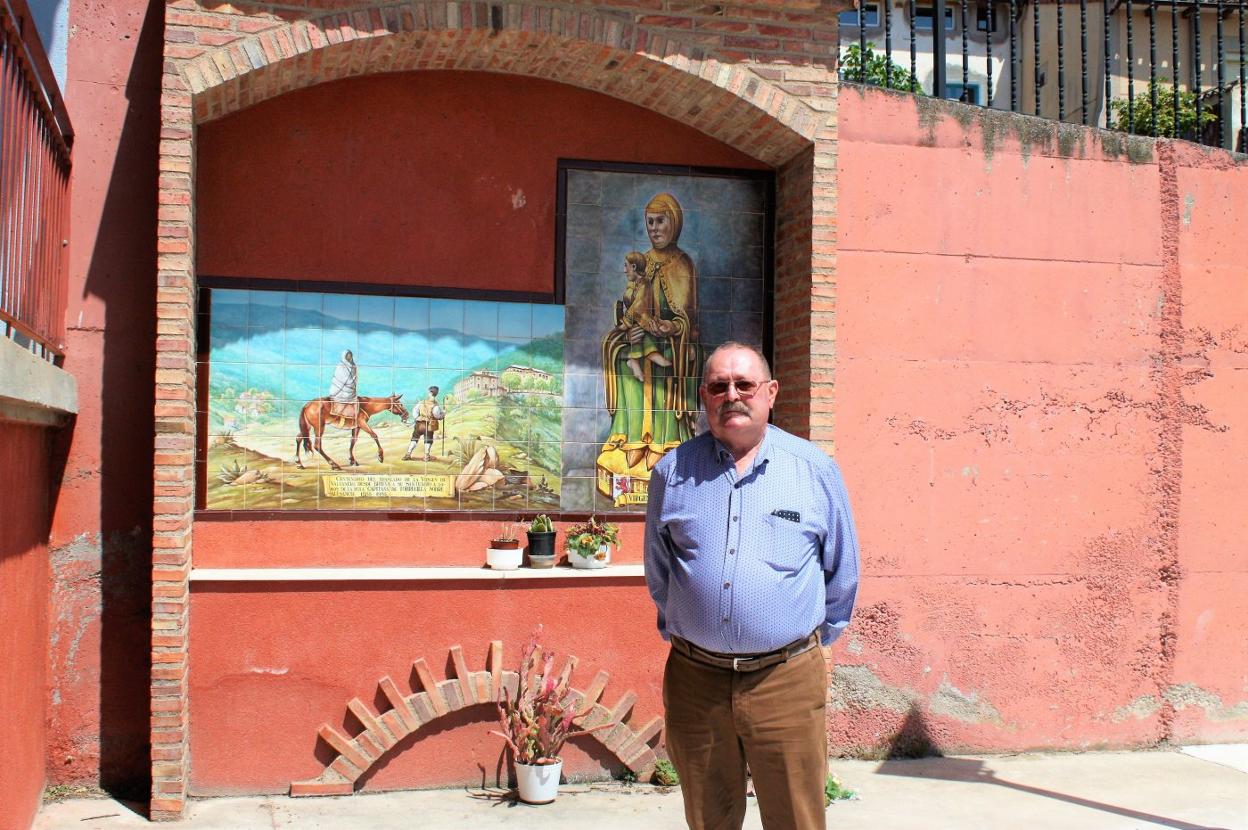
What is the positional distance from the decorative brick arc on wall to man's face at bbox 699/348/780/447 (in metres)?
2.59

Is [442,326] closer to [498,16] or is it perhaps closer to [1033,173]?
[498,16]

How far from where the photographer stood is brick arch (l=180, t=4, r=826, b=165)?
18.7 feet

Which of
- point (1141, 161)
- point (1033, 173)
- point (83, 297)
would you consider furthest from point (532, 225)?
point (1141, 161)

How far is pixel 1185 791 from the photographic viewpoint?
20.8 feet

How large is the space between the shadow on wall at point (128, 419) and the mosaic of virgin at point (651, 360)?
2431mm

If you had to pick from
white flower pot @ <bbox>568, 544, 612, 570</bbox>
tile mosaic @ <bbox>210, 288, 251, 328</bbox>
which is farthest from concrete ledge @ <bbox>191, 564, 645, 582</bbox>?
tile mosaic @ <bbox>210, 288, 251, 328</bbox>

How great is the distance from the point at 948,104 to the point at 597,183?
2.14 metres

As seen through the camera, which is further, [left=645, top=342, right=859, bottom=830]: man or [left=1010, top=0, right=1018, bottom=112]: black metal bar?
[left=1010, top=0, right=1018, bottom=112]: black metal bar

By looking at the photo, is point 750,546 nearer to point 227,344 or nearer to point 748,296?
point 748,296

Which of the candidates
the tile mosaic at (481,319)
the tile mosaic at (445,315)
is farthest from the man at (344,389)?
the tile mosaic at (481,319)

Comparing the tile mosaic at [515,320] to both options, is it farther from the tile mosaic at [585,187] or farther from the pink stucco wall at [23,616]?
the pink stucco wall at [23,616]

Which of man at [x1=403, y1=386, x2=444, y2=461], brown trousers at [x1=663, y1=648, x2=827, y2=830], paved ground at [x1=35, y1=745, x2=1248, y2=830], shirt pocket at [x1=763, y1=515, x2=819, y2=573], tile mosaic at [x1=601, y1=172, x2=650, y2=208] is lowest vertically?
paved ground at [x1=35, y1=745, x2=1248, y2=830]

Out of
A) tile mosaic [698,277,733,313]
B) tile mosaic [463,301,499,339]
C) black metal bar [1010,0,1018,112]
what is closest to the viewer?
tile mosaic [463,301,499,339]

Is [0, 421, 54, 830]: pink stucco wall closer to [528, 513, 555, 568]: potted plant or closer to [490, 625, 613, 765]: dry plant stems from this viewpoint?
[490, 625, 613, 765]: dry plant stems
